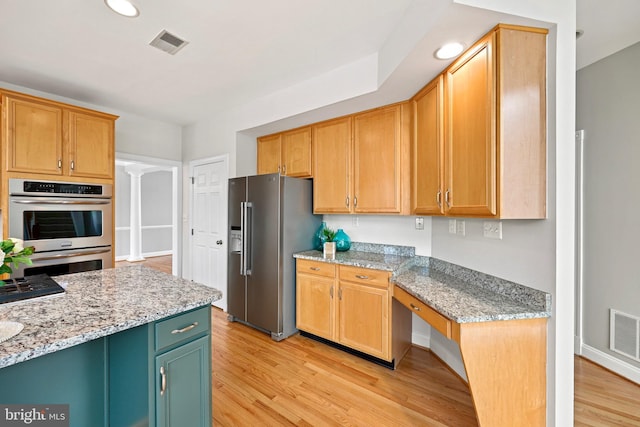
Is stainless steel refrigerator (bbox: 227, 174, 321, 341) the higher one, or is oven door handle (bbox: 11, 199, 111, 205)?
oven door handle (bbox: 11, 199, 111, 205)

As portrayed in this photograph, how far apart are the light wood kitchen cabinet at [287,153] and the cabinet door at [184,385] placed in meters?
2.20

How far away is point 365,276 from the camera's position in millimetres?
2424

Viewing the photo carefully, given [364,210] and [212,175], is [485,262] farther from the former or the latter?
[212,175]

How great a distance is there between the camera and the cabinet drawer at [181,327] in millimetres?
1216

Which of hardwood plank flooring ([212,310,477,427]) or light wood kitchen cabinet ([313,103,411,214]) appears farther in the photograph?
light wood kitchen cabinet ([313,103,411,214])

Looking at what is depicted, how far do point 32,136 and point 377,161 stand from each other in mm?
3243

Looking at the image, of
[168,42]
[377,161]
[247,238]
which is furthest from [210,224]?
[377,161]

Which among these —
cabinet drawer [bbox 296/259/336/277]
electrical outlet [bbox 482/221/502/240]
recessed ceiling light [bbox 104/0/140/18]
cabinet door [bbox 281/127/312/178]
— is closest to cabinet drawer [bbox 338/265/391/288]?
cabinet drawer [bbox 296/259/336/277]

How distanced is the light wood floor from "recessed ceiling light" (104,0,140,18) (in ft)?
8.92

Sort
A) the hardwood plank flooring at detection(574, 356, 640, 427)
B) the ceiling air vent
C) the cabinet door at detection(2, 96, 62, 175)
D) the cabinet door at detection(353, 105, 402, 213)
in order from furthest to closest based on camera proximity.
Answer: the cabinet door at detection(353, 105, 402, 213) → the cabinet door at detection(2, 96, 62, 175) → the ceiling air vent → the hardwood plank flooring at detection(574, 356, 640, 427)

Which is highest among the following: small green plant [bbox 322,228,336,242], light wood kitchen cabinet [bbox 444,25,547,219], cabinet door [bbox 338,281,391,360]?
light wood kitchen cabinet [bbox 444,25,547,219]

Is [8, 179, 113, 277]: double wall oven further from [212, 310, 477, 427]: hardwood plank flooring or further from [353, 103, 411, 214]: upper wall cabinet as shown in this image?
[353, 103, 411, 214]: upper wall cabinet

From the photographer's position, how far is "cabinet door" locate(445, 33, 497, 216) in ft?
5.01

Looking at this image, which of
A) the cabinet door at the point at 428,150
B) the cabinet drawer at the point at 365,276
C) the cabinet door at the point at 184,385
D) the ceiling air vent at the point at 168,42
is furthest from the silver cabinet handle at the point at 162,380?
the ceiling air vent at the point at 168,42
